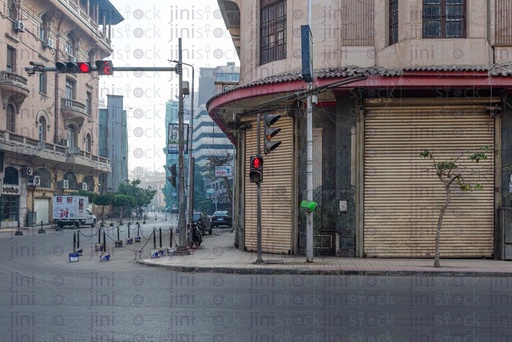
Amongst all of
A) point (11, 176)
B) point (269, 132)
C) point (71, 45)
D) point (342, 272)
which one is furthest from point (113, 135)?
point (342, 272)

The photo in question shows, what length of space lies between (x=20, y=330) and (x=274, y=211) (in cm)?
1288

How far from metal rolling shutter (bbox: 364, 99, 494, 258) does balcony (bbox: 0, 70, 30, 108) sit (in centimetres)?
3380

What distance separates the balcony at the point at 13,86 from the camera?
4275 centimetres

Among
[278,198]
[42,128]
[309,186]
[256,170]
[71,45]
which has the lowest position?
[278,198]

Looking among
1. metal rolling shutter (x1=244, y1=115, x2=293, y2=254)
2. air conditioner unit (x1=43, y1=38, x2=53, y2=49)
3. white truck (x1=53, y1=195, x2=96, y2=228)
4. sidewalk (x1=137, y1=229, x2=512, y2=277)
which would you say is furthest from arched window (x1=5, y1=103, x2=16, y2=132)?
sidewalk (x1=137, y1=229, x2=512, y2=277)

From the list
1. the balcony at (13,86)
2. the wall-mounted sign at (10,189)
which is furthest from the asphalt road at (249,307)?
the balcony at (13,86)

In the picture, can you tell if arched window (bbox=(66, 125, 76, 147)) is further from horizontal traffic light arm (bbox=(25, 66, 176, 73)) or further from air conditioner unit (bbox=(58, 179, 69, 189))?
horizontal traffic light arm (bbox=(25, 66, 176, 73))

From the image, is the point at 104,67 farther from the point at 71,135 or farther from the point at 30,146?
the point at 71,135

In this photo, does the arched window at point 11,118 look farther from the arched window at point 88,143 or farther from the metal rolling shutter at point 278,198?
the metal rolling shutter at point 278,198

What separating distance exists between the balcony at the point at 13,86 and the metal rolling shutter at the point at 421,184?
33.8 m

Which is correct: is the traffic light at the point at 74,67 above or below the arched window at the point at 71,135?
below

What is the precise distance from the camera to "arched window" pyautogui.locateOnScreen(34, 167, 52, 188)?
1984 inches

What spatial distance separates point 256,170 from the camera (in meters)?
15.8

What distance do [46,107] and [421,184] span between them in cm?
4204
